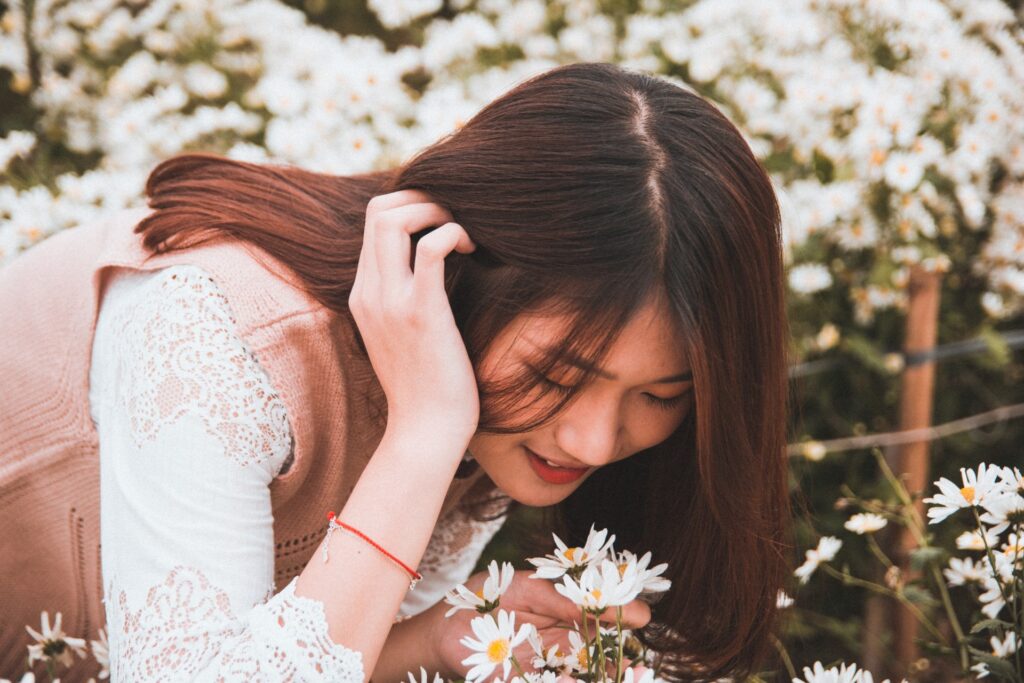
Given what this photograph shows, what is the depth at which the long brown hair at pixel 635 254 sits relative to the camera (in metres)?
1.05

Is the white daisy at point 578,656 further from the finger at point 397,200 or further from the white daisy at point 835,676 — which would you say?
the finger at point 397,200

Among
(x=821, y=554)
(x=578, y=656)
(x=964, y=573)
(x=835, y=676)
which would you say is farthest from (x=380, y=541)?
(x=964, y=573)

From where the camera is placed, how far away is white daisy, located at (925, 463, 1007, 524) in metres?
0.90

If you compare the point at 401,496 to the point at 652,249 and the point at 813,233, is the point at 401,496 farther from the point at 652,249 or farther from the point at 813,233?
the point at 813,233

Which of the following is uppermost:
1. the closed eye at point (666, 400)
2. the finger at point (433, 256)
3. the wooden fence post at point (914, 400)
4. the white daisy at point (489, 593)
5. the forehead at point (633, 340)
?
the finger at point (433, 256)

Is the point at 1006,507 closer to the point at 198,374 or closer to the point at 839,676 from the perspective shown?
the point at 839,676

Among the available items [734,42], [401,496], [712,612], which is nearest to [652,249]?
[401,496]

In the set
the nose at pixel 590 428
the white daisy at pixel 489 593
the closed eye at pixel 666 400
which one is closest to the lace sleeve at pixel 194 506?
the white daisy at pixel 489 593

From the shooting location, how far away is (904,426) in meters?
2.27

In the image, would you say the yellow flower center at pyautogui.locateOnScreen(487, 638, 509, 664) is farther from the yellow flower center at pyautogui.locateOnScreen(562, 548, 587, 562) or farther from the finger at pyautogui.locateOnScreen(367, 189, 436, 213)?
the finger at pyautogui.locateOnScreen(367, 189, 436, 213)

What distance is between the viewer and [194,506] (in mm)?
1025

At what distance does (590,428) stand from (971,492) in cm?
39

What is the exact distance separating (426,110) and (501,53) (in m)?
0.57

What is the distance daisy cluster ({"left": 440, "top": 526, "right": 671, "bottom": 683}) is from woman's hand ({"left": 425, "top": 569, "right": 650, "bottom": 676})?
0.24ft
